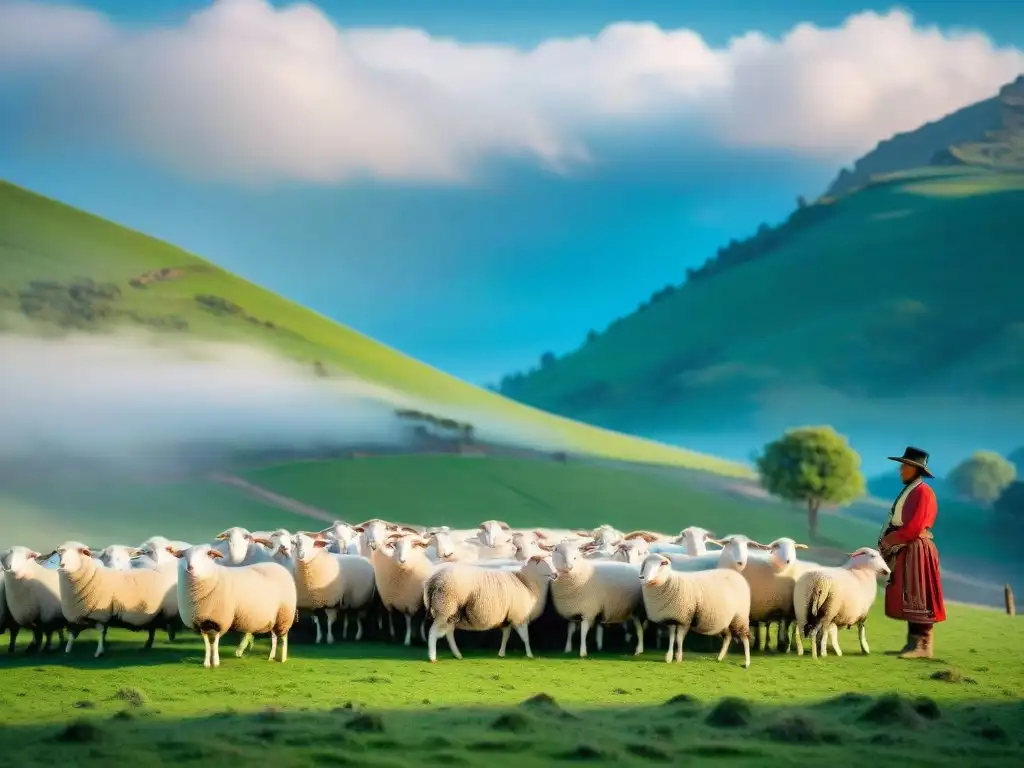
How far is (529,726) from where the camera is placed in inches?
435

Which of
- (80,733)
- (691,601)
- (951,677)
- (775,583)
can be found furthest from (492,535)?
(80,733)

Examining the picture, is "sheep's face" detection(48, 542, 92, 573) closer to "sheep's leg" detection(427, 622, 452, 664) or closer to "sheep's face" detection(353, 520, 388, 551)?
"sheep's face" detection(353, 520, 388, 551)

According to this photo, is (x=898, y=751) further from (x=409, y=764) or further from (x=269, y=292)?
(x=269, y=292)

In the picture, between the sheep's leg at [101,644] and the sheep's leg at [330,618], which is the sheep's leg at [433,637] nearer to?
the sheep's leg at [330,618]

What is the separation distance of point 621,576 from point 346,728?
692 centimetres

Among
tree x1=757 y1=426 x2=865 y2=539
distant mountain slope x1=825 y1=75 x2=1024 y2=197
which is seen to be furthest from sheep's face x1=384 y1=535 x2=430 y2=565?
distant mountain slope x1=825 y1=75 x2=1024 y2=197

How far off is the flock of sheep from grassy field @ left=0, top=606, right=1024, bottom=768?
51 centimetres

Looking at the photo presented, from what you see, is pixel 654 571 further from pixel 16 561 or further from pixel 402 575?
pixel 16 561

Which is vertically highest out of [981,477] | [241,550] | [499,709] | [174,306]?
[174,306]

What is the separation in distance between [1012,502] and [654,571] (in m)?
64.4

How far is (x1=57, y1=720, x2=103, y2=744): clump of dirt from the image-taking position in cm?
1028

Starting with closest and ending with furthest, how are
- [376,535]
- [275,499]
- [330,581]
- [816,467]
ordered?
[330,581], [376,535], [816,467], [275,499]

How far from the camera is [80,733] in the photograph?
405 inches

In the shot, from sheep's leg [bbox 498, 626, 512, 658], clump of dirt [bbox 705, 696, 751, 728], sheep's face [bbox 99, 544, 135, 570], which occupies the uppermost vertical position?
sheep's face [bbox 99, 544, 135, 570]
